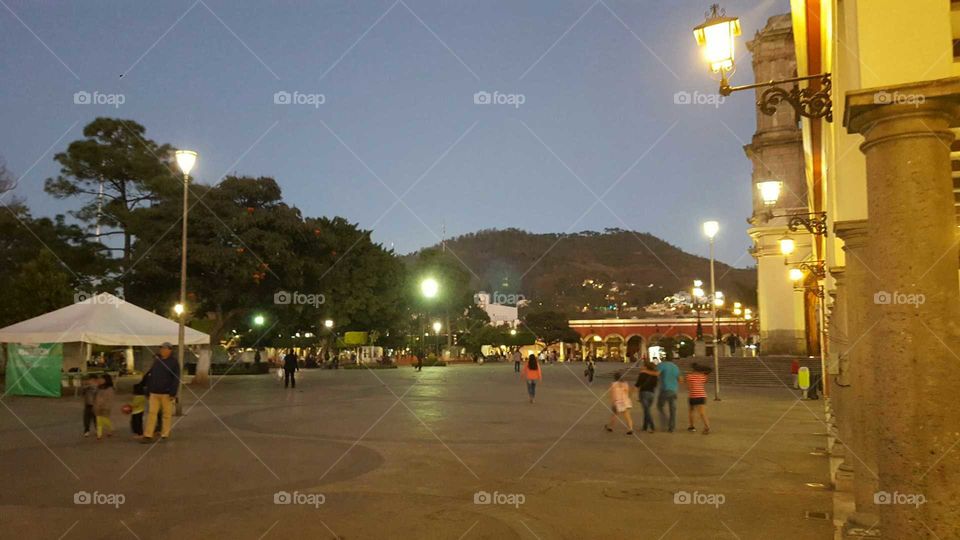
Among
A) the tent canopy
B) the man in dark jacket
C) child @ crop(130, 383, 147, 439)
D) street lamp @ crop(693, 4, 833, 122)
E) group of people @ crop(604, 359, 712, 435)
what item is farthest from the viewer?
the tent canopy

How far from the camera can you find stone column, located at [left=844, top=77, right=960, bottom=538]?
3826 mm

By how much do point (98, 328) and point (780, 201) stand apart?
38.0 meters

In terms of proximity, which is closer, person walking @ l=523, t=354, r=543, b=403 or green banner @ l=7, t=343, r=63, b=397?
person walking @ l=523, t=354, r=543, b=403

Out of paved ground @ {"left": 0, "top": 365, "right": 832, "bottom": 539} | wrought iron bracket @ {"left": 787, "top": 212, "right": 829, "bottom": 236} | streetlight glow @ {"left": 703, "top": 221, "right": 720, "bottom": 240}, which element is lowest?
paved ground @ {"left": 0, "top": 365, "right": 832, "bottom": 539}

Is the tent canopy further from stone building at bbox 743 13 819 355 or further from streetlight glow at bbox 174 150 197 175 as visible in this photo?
stone building at bbox 743 13 819 355

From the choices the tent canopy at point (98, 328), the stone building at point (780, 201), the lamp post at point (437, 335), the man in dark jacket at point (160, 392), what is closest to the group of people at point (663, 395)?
the man in dark jacket at point (160, 392)

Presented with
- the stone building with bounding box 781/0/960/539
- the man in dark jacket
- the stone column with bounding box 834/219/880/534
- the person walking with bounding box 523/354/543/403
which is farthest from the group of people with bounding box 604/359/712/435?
the stone building with bounding box 781/0/960/539

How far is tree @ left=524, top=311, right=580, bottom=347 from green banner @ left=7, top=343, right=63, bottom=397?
6715 cm

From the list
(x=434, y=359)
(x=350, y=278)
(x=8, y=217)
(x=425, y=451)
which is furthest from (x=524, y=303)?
(x=425, y=451)

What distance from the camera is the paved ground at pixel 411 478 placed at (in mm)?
6934

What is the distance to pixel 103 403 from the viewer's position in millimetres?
12594

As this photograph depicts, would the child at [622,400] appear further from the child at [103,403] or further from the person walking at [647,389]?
the child at [103,403]

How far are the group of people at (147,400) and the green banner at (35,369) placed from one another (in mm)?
10934

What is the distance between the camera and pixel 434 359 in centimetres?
6203
